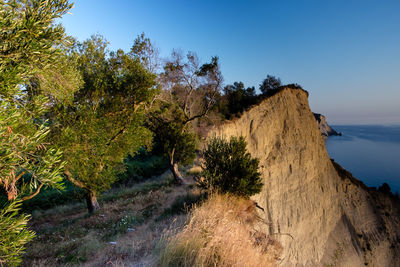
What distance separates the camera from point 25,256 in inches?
250

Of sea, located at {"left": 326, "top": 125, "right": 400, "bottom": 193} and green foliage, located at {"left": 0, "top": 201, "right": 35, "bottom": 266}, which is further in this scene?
sea, located at {"left": 326, "top": 125, "right": 400, "bottom": 193}

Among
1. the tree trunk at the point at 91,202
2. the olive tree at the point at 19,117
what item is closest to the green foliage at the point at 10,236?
the olive tree at the point at 19,117

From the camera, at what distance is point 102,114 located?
1060 centimetres

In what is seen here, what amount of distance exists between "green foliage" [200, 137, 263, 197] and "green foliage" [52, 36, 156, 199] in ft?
17.2

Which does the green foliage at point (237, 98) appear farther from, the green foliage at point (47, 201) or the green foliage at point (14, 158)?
the green foliage at point (47, 201)

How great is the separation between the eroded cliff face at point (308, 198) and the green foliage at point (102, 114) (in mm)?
6712

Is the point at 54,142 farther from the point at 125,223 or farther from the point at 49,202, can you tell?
the point at 49,202

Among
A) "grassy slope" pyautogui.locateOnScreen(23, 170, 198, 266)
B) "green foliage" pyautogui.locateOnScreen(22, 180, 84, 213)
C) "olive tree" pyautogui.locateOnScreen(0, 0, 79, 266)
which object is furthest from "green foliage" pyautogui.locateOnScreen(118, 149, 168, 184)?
"olive tree" pyautogui.locateOnScreen(0, 0, 79, 266)

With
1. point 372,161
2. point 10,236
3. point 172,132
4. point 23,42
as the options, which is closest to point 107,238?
point 10,236

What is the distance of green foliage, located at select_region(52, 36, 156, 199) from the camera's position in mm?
9086

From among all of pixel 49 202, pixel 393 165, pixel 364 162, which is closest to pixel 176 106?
pixel 49 202

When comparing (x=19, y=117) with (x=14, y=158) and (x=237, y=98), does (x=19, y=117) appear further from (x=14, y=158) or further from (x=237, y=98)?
(x=237, y=98)

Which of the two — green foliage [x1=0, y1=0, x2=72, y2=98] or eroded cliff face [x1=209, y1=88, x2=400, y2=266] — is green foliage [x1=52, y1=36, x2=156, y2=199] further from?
eroded cliff face [x1=209, y1=88, x2=400, y2=266]

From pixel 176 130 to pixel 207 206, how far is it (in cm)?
969
